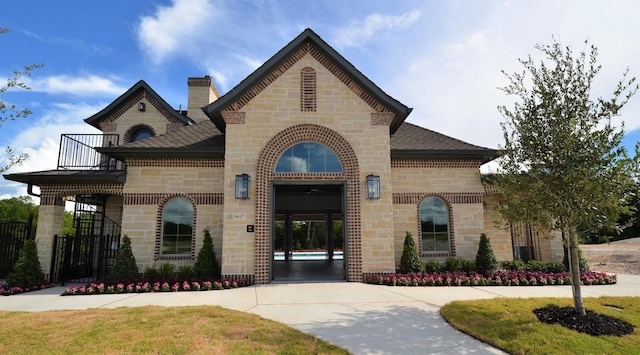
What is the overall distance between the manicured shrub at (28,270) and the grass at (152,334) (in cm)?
410

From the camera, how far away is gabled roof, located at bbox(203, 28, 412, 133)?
1184cm

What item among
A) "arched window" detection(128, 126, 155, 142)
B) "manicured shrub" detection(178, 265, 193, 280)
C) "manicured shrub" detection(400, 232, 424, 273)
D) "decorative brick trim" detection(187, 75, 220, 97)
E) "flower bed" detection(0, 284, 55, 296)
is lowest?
"flower bed" detection(0, 284, 55, 296)

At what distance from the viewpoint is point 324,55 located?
12.3 m

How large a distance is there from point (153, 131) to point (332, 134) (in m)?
9.76

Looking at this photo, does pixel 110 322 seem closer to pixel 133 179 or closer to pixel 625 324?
pixel 133 179

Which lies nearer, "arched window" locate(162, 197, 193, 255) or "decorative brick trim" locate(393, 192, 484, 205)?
"arched window" locate(162, 197, 193, 255)

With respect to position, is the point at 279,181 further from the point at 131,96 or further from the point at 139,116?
the point at 131,96

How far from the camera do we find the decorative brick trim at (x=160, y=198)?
475 inches

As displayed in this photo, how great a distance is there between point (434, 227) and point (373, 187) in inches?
125

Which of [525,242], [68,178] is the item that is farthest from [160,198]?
[525,242]

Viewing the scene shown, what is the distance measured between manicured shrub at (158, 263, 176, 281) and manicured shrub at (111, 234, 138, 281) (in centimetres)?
78

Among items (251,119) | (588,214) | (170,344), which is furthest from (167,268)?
(588,214)

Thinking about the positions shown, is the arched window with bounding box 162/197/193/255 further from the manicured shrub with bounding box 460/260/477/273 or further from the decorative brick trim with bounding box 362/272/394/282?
the manicured shrub with bounding box 460/260/477/273

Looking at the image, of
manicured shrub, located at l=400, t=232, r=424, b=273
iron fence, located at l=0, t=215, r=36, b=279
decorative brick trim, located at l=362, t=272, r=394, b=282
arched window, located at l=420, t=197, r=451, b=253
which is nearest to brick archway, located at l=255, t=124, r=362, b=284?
decorative brick trim, located at l=362, t=272, r=394, b=282
